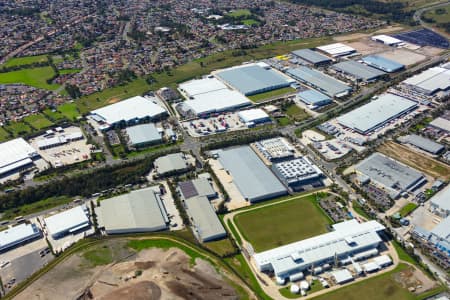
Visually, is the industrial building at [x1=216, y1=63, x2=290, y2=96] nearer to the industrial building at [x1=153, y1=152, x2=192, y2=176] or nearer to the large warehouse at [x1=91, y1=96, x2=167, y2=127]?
the large warehouse at [x1=91, y1=96, x2=167, y2=127]

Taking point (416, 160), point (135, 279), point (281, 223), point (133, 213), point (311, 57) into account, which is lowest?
point (416, 160)

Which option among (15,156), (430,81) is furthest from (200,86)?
(430,81)

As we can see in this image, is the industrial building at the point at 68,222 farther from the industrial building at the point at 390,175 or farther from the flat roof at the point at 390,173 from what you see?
the flat roof at the point at 390,173

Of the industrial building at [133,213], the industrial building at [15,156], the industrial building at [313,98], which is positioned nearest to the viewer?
the industrial building at [133,213]

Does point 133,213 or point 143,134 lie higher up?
point 143,134

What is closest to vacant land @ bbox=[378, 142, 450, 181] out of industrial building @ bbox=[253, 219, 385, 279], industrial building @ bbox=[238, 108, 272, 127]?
industrial building @ bbox=[253, 219, 385, 279]

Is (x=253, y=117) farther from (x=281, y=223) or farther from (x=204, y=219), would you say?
(x=204, y=219)

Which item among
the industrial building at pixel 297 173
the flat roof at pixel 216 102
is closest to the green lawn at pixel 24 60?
the flat roof at pixel 216 102
